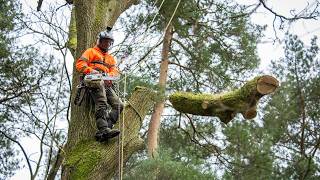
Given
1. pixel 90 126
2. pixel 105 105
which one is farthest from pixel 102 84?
pixel 90 126

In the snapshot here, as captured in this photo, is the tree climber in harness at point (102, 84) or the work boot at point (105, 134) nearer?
the work boot at point (105, 134)

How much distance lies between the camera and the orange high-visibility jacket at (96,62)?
4895 mm

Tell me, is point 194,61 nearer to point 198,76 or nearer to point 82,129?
point 198,76

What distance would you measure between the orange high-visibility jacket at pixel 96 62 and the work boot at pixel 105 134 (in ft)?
2.14

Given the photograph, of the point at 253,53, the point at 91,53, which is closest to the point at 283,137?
the point at 253,53

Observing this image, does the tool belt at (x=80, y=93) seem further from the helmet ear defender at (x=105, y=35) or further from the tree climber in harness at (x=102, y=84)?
the helmet ear defender at (x=105, y=35)

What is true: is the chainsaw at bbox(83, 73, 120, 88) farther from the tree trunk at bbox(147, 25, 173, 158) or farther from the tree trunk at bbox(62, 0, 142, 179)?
the tree trunk at bbox(147, 25, 173, 158)

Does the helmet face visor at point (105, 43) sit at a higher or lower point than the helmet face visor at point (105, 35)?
lower

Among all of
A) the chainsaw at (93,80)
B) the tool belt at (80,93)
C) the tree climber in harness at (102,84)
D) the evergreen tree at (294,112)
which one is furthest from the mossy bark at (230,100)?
the evergreen tree at (294,112)

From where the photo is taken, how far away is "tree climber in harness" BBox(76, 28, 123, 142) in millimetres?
4633

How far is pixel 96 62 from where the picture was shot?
5.02 m

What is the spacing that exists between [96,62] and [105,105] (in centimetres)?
49

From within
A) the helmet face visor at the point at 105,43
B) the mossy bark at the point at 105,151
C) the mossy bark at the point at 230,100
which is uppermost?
the helmet face visor at the point at 105,43

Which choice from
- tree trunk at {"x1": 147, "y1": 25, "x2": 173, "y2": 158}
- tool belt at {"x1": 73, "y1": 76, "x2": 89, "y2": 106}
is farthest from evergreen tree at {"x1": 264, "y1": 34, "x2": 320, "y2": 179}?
tool belt at {"x1": 73, "y1": 76, "x2": 89, "y2": 106}
